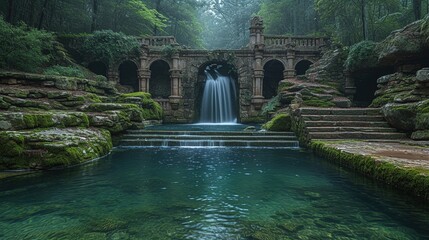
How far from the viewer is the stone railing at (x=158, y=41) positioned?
75.1ft

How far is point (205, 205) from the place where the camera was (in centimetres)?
400

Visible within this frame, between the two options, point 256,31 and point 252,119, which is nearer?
point 256,31

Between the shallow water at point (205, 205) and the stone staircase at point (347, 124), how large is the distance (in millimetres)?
2534

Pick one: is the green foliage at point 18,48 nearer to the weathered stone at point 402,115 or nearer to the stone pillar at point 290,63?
the weathered stone at point 402,115

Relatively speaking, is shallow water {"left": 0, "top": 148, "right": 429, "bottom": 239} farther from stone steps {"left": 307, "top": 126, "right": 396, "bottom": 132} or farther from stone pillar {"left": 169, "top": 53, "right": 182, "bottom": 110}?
stone pillar {"left": 169, "top": 53, "right": 182, "bottom": 110}

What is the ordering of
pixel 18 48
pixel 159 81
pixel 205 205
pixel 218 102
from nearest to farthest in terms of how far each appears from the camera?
pixel 205 205 → pixel 18 48 → pixel 218 102 → pixel 159 81

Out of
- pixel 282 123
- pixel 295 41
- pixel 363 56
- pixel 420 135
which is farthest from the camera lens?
pixel 295 41

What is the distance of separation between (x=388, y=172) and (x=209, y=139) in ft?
22.2

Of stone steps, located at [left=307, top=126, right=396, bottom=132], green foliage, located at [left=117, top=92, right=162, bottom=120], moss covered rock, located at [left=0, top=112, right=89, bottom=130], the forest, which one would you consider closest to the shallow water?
moss covered rock, located at [left=0, top=112, right=89, bottom=130]

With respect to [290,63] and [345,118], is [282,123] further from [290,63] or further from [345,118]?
[290,63]

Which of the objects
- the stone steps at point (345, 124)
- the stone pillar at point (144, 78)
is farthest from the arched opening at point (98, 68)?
the stone steps at point (345, 124)

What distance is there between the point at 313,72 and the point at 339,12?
19.8 feet

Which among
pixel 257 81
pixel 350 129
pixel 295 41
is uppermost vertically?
pixel 295 41

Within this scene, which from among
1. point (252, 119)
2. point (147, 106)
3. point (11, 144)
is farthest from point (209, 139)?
point (252, 119)
